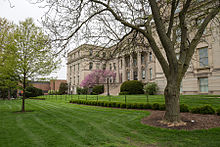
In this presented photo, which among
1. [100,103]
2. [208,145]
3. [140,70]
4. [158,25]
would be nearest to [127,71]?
[140,70]

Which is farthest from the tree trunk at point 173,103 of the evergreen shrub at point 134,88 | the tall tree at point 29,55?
the evergreen shrub at point 134,88

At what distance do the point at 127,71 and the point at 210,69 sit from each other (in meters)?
20.8

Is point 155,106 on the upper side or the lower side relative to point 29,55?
lower

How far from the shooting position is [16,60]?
10688 mm

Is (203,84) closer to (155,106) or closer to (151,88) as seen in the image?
(151,88)

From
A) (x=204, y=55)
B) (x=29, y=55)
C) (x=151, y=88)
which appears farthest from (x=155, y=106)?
(x=204, y=55)

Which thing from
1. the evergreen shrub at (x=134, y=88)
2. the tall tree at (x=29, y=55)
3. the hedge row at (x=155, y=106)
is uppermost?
the tall tree at (x=29, y=55)

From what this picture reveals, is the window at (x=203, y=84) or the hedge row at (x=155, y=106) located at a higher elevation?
the window at (x=203, y=84)

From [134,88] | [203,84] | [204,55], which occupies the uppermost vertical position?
[204,55]

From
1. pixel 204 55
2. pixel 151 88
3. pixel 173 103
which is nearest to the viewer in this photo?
pixel 173 103

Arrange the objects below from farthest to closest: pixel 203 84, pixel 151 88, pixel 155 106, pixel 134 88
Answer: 1. pixel 134 88
2. pixel 151 88
3. pixel 203 84
4. pixel 155 106

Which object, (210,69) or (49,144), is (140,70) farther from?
(49,144)

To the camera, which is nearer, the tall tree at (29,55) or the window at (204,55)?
the tall tree at (29,55)

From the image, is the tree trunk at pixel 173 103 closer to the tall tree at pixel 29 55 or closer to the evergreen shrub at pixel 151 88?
the tall tree at pixel 29 55
